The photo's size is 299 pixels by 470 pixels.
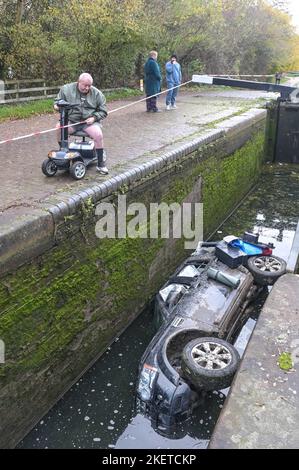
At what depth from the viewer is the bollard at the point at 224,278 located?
727 centimetres

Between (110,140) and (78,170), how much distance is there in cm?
364

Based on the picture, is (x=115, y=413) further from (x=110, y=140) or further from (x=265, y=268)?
(x=110, y=140)

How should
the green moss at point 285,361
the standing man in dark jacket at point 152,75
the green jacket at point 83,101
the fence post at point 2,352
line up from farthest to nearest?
the standing man in dark jacket at point 152,75 → the green jacket at point 83,101 → the fence post at point 2,352 → the green moss at point 285,361

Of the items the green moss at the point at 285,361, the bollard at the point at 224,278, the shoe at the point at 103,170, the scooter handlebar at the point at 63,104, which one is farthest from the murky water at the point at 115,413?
the scooter handlebar at the point at 63,104

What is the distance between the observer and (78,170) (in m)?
6.63

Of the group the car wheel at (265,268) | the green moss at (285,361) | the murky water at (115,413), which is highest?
the green moss at (285,361)

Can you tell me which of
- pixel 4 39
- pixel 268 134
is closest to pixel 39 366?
pixel 4 39

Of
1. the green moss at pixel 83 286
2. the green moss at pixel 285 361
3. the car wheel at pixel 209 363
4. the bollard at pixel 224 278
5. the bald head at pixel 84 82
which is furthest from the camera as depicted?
the bollard at pixel 224 278

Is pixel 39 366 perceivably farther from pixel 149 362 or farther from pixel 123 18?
pixel 123 18

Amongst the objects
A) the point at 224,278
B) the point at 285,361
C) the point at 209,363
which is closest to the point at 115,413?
the point at 209,363

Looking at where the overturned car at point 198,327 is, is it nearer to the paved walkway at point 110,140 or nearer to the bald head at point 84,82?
the paved walkway at point 110,140

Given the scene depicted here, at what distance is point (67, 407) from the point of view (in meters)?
5.98

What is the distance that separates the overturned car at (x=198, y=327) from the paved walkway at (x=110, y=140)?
220cm

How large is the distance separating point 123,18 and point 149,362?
1317 cm
